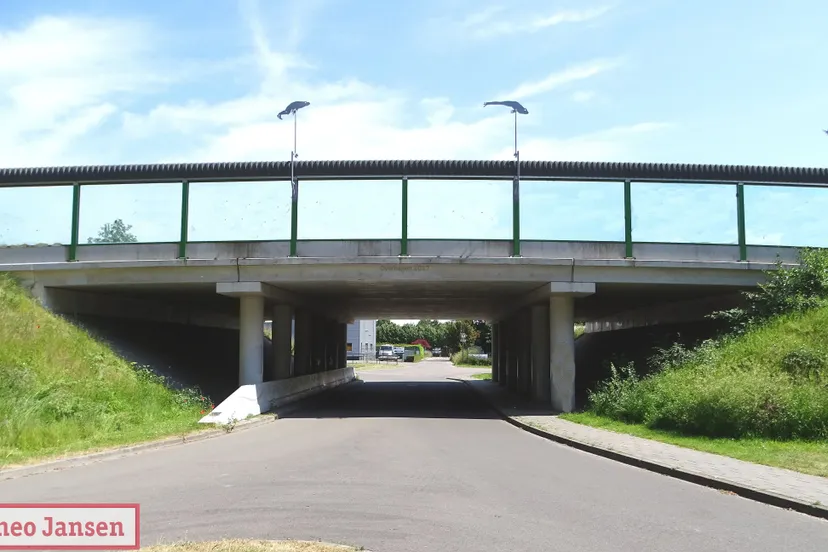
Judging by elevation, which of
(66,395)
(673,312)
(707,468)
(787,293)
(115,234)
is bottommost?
(707,468)

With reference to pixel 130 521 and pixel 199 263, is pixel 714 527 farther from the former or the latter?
pixel 199 263

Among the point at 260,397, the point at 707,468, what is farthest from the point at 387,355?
the point at 707,468

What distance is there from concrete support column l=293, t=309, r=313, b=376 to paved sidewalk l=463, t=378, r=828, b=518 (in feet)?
52.7

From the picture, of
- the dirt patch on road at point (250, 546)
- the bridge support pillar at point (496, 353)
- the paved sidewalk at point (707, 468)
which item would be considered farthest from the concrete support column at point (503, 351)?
the dirt patch on road at point (250, 546)

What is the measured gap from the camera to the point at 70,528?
671cm

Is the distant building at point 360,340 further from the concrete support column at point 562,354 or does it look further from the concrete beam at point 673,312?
the concrete support column at point 562,354

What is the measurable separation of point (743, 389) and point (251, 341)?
45.7 feet

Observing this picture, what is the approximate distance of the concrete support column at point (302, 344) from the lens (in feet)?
104

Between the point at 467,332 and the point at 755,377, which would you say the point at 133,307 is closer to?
A: the point at 755,377

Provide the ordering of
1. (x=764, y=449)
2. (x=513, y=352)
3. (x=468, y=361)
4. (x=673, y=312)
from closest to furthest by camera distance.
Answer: (x=764, y=449) < (x=673, y=312) < (x=513, y=352) < (x=468, y=361)

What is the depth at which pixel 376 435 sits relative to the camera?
53.7ft

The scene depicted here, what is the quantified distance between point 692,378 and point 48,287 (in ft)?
62.5

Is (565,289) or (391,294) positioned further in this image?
(391,294)

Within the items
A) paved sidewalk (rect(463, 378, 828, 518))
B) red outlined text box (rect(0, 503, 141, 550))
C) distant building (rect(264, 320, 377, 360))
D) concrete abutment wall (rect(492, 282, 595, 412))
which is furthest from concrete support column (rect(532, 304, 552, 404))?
distant building (rect(264, 320, 377, 360))
